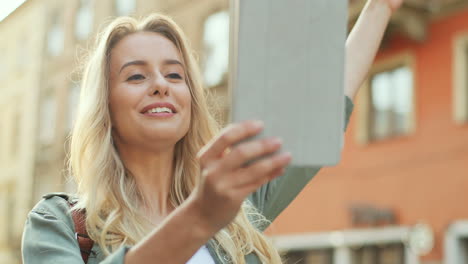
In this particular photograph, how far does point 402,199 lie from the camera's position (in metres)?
13.2

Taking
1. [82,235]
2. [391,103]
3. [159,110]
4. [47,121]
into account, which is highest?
[47,121]

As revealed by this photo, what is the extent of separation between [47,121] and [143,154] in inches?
903

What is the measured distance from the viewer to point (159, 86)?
1732 mm

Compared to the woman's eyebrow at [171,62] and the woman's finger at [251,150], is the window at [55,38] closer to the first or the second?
the woman's eyebrow at [171,62]

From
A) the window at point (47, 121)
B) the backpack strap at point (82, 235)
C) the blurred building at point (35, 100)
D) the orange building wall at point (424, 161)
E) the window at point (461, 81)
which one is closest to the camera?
the backpack strap at point (82, 235)

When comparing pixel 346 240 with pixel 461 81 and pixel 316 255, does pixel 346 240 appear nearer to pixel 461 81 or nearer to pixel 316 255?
pixel 316 255

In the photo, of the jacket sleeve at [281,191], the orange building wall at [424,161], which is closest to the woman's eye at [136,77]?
the jacket sleeve at [281,191]

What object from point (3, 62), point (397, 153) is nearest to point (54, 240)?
point (397, 153)

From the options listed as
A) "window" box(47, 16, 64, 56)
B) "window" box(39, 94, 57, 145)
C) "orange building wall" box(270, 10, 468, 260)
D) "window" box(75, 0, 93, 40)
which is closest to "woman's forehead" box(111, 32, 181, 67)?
"orange building wall" box(270, 10, 468, 260)

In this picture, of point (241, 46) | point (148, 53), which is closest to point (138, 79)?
point (148, 53)

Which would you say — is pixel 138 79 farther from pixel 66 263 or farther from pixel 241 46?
pixel 241 46

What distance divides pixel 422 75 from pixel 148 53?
1156cm

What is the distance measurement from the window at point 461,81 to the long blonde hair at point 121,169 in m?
10.8

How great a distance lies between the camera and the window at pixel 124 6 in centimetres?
1946
